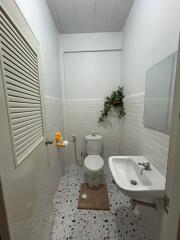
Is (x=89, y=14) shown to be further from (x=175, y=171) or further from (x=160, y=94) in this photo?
(x=175, y=171)

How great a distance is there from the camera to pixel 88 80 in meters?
2.21

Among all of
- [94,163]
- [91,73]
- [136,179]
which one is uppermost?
[91,73]

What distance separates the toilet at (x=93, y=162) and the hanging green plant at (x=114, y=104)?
391 millimetres

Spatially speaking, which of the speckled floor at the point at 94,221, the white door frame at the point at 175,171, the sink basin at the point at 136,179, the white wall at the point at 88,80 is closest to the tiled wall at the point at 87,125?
the white wall at the point at 88,80

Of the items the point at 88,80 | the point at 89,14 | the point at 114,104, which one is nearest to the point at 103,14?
the point at 89,14

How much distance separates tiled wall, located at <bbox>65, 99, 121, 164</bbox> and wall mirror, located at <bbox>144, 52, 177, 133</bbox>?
1.09m

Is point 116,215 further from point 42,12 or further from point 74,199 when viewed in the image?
point 42,12

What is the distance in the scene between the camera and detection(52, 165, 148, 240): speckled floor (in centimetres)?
119

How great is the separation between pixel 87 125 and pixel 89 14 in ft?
5.53

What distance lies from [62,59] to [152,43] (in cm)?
154

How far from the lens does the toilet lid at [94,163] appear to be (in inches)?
67.0

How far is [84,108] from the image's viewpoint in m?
2.27

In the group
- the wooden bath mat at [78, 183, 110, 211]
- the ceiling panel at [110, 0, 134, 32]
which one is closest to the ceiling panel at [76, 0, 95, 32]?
the ceiling panel at [110, 0, 134, 32]

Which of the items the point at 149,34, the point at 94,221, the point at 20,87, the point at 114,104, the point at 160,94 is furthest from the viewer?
the point at 114,104
